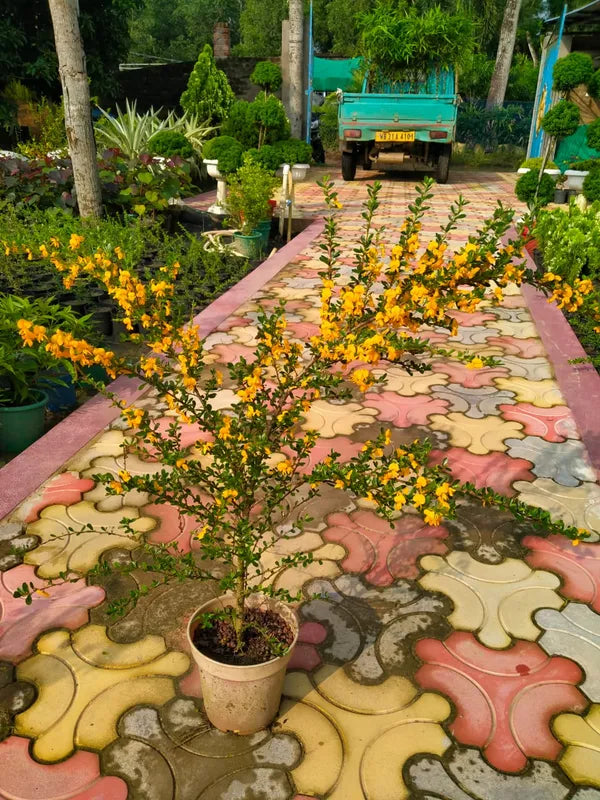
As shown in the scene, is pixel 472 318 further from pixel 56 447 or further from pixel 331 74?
pixel 331 74

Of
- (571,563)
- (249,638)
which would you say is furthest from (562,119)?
(249,638)

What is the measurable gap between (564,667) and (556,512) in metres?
0.86

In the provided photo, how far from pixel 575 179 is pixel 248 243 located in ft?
20.0

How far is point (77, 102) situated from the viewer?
6.12 metres

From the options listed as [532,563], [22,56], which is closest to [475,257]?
[532,563]

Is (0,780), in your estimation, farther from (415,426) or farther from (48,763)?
(415,426)

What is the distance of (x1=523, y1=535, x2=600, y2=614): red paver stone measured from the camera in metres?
2.27

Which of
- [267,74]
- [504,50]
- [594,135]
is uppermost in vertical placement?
[504,50]

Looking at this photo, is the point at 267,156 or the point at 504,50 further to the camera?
the point at 504,50

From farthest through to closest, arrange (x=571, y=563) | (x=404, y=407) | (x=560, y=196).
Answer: (x=560, y=196), (x=404, y=407), (x=571, y=563)

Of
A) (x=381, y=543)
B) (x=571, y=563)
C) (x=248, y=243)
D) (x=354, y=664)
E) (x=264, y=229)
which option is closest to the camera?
(x=354, y=664)

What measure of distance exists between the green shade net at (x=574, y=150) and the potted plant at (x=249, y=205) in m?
6.25

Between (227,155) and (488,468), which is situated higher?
(227,155)

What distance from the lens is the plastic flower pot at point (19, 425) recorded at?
3.20 m
